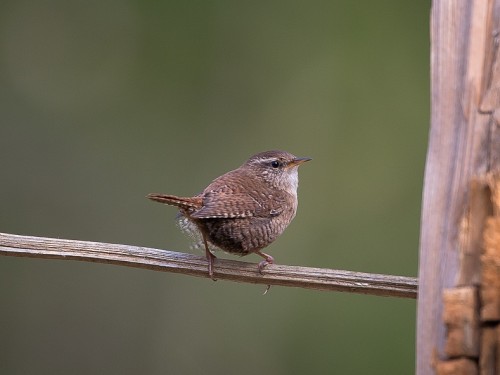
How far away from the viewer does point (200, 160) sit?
689cm

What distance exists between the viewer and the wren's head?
14.1ft

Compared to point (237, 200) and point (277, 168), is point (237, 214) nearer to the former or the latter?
point (237, 200)

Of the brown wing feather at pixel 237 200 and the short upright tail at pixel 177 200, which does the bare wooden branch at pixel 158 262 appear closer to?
the short upright tail at pixel 177 200

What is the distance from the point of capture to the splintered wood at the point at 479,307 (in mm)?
1721

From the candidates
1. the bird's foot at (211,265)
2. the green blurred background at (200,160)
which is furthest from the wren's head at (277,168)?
the green blurred background at (200,160)

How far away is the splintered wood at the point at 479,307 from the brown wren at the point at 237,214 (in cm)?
149

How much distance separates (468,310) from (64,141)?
5700 mm

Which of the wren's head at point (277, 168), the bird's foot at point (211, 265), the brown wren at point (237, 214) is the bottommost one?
the bird's foot at point (211, 265)

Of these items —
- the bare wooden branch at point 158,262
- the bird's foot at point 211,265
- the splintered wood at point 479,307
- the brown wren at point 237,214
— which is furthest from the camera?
the brown wren at point 237,214

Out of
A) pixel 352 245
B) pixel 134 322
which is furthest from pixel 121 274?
pixel 352 245

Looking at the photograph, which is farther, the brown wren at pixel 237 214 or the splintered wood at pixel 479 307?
the brown wren at pixel 237 214

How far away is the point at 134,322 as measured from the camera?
629 centimetres

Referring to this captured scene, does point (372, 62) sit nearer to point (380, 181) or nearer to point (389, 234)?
point (380, 181)

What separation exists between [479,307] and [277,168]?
8.83ft
